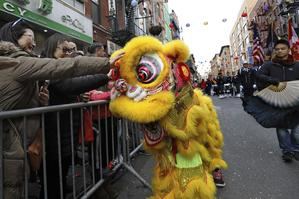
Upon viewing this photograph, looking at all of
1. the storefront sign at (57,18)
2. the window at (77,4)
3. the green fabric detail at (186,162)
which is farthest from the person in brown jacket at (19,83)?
the window at (77,4)

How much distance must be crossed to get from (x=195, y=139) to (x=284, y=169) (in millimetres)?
2422

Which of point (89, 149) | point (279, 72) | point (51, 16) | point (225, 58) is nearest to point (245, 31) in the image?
point (225, 58)

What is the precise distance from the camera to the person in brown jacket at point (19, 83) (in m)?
2.32

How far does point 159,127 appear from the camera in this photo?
2.58m

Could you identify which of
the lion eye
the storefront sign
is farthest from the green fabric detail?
the storefront sign

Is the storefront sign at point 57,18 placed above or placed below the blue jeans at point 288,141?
above

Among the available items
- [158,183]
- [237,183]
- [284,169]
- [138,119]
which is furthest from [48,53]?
[284,169]

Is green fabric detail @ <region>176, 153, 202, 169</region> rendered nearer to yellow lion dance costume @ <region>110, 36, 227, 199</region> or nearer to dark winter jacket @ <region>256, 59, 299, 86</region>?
yellow lion dance costume @ <region>110, 36, 227, 199</region>

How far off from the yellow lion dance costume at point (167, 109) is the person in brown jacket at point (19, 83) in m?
0.21

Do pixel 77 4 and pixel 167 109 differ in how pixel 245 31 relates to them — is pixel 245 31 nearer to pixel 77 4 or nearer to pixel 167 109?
pixel 77 4

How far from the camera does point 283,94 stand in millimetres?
4676

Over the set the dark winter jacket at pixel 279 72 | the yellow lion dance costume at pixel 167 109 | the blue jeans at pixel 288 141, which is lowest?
the blue jeans at pixel 288 141

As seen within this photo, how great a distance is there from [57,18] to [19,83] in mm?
9765

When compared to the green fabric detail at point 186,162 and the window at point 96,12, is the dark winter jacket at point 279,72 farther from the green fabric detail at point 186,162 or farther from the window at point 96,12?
the window at point 96,12
